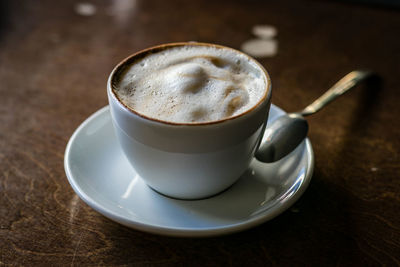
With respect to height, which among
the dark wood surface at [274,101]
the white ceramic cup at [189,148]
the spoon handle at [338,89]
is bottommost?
the dark wood surface at [274,101]

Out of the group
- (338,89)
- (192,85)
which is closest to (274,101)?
(338,89)

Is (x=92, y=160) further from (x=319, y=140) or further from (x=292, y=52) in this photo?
(x=292, y=52)

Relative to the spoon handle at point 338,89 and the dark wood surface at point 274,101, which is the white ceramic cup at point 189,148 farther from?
the spoon handle at point 338,89

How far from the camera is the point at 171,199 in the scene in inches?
29.8

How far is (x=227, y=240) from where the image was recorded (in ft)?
2.29

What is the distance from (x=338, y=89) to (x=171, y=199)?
22.4 inches

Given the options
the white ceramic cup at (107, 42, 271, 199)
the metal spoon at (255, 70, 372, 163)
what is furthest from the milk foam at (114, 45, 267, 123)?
the metal spoon at (255, 70, 372, 163)

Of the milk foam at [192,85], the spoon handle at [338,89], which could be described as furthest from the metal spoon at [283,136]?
the milk foam at [192,85]

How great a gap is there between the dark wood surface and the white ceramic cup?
99mm

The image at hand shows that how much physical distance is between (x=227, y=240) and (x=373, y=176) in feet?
1.20

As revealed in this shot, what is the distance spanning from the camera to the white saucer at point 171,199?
0.65 meters

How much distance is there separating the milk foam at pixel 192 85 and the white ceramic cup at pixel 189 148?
0.03 meters

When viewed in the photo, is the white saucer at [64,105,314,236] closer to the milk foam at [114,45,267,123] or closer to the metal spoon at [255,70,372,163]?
the metal spoon at [255,70,372,163]

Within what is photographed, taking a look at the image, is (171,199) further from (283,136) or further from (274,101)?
(274,101)
